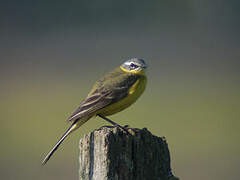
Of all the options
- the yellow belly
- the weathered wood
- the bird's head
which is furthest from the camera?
the bird's head

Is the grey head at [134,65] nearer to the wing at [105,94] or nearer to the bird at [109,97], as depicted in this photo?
the bird at [109,97]

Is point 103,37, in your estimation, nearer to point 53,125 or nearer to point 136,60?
point 53,125

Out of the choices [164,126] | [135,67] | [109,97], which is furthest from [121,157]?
[164,126]

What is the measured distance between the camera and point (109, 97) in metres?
5.56

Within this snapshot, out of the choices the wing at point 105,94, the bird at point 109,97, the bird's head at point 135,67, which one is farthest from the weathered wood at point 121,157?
the bird's head at point 135,67

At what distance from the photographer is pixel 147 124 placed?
505 inches

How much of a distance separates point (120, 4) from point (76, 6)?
1.69m

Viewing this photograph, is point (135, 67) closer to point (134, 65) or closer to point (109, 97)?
point (134, 65)

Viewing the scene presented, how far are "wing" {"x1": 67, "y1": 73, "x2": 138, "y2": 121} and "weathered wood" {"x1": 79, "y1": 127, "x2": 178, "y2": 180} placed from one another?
48.9 inches

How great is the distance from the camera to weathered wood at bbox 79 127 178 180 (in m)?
3.85

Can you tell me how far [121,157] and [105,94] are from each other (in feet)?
5.71

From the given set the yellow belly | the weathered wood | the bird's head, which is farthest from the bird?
the weathered wood

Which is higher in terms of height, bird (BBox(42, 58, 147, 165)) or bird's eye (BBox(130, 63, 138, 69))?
bird's eye (BBox(130, 63, 138, 69))

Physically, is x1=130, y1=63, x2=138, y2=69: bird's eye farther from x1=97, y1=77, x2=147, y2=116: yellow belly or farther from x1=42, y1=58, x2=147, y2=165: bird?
x1=97, y1=77, x2=147, y2=116: yellow belly
